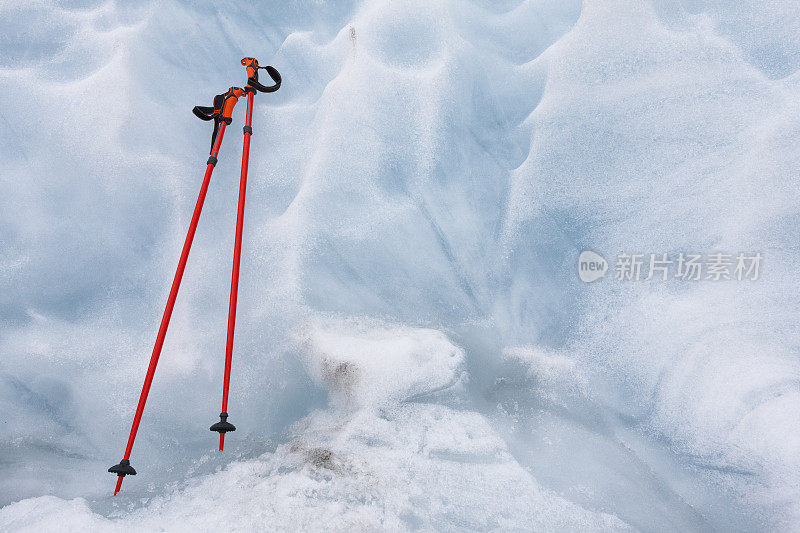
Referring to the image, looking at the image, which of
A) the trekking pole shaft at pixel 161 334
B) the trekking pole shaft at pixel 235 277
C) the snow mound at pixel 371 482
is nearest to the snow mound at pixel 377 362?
the snow mound at pixel 371 482

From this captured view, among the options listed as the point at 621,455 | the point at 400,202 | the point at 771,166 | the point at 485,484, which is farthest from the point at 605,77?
the point at 485,484

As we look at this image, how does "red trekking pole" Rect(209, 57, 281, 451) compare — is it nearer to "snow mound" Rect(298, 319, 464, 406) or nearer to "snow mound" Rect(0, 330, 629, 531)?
"snow mound" Rect(0, 330, 629, 531)

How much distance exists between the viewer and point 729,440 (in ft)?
4.46

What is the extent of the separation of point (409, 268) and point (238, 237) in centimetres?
64

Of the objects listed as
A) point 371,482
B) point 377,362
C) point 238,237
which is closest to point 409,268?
point 377,362

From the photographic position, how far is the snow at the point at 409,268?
51.5 inches

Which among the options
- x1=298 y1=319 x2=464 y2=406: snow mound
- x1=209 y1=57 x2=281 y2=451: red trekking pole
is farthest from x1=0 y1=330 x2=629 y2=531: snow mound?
x1=209 y1=57 x2=281 y2=451: red trekking pole

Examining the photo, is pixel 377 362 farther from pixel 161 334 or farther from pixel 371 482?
pixel 161 334

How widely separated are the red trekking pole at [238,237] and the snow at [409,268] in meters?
0.10

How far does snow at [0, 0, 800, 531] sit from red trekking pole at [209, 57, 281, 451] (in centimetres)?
10

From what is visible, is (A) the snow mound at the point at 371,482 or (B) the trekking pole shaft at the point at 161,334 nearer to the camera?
(A) the snow mound at the point at 371,482

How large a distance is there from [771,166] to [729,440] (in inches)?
39.0

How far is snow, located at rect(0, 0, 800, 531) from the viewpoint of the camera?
1309 mm

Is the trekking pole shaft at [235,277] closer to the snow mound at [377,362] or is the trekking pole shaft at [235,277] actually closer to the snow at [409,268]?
the snow at [409,268]
